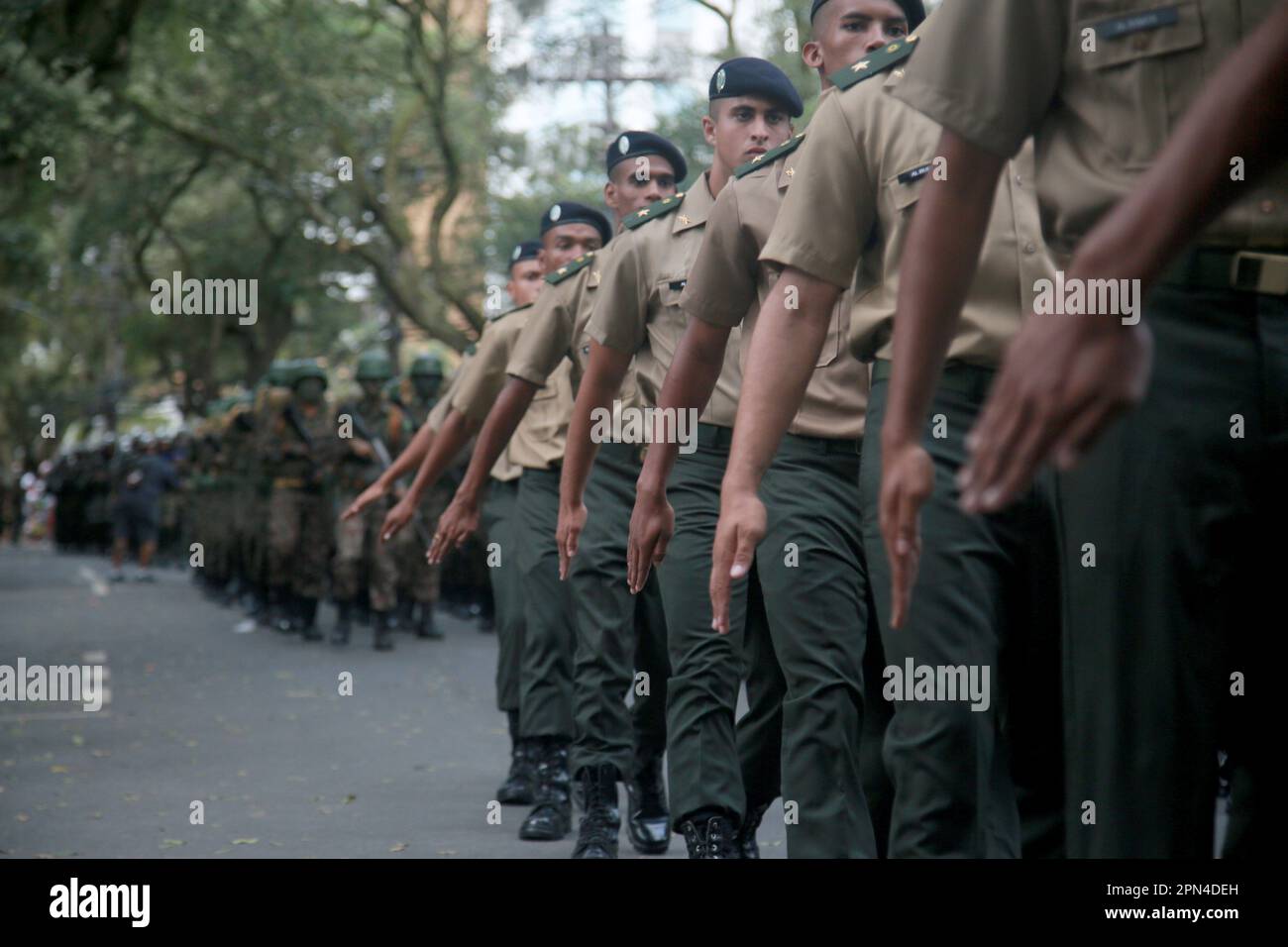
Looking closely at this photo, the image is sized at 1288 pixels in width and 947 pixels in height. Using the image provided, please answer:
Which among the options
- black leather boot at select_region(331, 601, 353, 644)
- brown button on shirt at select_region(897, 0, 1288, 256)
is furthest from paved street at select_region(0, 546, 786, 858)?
brown button on shirt at select_region(897, 0, 1288, 256)

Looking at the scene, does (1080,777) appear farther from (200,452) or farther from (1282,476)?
(200,452)

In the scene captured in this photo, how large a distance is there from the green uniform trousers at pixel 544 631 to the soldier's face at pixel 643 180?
45.4 inches

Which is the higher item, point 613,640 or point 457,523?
point 457,523

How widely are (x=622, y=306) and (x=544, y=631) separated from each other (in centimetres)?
172

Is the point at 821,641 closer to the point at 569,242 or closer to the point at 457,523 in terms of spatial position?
the point at 457,523

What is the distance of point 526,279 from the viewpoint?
9.88 meters

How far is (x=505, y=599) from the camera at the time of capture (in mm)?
8398

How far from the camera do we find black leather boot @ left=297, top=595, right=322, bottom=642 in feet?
55.7

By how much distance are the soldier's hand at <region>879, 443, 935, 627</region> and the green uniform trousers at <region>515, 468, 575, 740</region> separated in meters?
4.76

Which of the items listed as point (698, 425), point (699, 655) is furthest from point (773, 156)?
point (699, 655)

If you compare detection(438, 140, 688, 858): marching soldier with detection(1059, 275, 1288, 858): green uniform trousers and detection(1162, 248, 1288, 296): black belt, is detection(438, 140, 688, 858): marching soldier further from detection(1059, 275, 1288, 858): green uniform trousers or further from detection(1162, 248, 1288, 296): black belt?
detection(1162, 248, 1288, 296): black belt

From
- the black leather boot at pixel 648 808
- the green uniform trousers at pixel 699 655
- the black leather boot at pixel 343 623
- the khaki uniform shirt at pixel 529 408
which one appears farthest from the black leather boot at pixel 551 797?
the black leather boot at pixel 343 623

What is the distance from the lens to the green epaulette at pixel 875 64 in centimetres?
392
